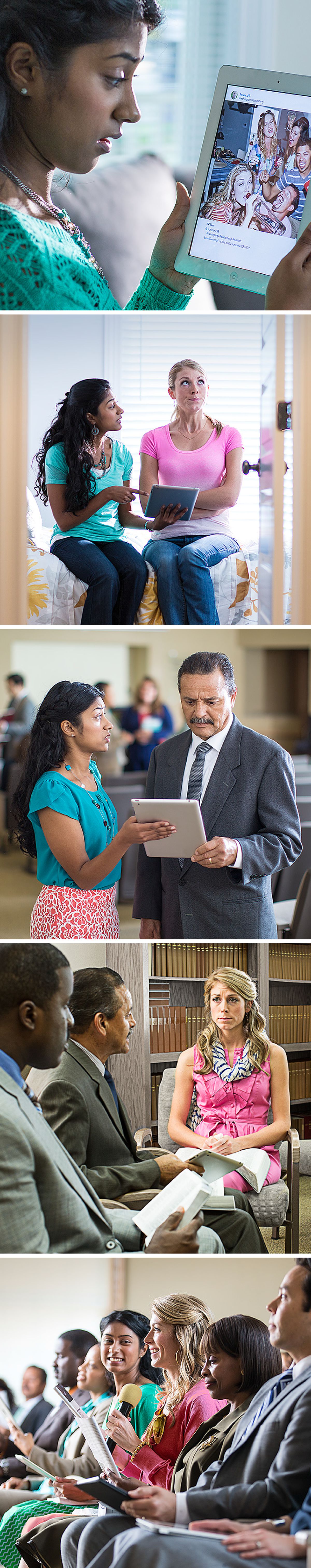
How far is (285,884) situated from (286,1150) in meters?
0.60

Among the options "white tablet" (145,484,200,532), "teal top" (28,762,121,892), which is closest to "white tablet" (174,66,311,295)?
"white tablet" (145,484,200,532)

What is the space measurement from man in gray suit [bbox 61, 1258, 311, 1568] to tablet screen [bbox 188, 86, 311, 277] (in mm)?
2502

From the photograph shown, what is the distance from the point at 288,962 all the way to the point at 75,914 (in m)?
0.50

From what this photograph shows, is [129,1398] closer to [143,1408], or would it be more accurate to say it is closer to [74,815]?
[143,1408]

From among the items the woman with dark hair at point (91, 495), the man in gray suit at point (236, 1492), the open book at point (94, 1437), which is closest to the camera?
the man in gray suit at point (236, 1492)

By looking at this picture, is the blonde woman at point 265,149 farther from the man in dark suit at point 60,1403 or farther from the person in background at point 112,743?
the man in dark suit at point 60,1403

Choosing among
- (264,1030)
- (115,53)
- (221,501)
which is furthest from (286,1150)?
(115,53)

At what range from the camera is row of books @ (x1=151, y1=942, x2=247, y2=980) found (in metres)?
2.76

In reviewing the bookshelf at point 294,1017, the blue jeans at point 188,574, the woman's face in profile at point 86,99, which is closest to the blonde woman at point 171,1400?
the bookshelf at point 294,1017

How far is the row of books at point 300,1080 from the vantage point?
9.06 ft

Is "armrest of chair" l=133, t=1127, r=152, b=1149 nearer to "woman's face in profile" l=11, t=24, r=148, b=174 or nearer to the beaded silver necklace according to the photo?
the beaded silver necklace

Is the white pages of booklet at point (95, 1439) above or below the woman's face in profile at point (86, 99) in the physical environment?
below

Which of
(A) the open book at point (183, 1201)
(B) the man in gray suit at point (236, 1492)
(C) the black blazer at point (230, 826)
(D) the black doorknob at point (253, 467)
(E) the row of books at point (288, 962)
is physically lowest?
(B) the man in gray suit at point (236, 1492)

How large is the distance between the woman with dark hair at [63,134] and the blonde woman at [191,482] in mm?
226
